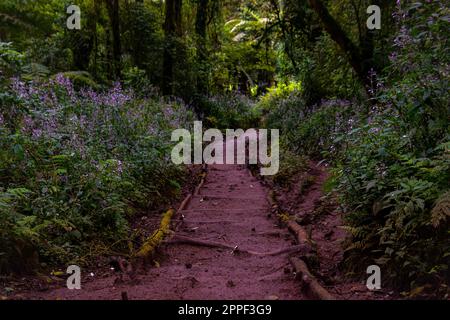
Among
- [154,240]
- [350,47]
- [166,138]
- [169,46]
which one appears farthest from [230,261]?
[169,46]

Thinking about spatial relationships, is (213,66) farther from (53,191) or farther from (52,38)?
(53,191)

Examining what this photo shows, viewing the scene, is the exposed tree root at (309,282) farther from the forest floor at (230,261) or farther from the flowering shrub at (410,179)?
the flowering shrub at (410,179)

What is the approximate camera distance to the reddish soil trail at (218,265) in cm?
382

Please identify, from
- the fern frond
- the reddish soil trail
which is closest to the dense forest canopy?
the fern frond

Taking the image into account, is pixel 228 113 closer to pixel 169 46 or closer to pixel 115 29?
pixel 169 46

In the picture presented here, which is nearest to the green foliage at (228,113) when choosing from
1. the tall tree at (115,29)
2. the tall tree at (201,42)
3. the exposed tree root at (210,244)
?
the tall tree at (201,42)

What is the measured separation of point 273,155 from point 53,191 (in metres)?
7.60

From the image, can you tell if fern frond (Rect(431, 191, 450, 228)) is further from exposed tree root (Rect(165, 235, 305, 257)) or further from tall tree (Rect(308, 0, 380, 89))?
tall tree (Rect(308, 0, 380, 89))

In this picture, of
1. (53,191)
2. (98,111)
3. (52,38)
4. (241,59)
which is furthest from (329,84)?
(241,59)

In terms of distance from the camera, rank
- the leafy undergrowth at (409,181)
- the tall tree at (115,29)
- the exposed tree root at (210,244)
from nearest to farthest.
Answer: the leafy undergrowth at (409,181) → the exposed tree root at (210,244) → the tall tree at (115,29)

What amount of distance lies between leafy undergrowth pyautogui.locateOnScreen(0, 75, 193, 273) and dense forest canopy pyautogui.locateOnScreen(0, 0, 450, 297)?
18 mm

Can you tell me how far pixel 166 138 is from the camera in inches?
399

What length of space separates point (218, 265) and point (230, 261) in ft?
0.65

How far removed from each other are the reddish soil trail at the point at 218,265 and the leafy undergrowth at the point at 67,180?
23.1 inches
